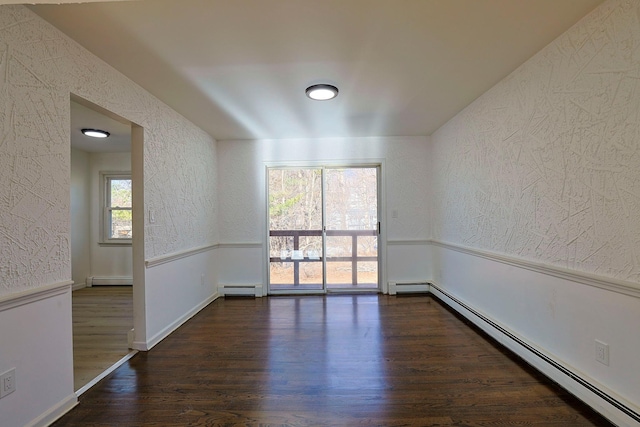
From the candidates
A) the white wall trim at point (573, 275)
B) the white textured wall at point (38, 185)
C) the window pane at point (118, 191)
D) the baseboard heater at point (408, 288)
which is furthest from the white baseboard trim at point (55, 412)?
the window pane at point (118, 191)

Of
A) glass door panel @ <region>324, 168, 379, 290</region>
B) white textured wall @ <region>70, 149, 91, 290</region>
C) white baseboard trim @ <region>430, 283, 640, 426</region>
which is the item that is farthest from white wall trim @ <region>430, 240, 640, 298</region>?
white textured wall @ <region>70, 149, 91, 290</region>

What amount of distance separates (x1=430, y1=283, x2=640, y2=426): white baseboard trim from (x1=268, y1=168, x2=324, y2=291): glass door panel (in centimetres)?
232

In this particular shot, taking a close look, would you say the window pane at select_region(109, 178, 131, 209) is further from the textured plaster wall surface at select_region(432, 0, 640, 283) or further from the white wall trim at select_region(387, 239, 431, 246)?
the textured plaster wall surface at select_region(432, 0, 640, 283)

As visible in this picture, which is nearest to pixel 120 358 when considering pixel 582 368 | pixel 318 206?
pixel 318 206

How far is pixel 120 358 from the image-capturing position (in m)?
2.47

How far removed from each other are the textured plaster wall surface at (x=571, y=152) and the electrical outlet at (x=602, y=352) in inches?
16.6

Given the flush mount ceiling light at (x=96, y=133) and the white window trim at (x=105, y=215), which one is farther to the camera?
the white window trim at (x=105, y=215)

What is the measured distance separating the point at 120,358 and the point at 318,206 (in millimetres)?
2917

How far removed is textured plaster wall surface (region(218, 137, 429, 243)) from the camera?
14.4 ft

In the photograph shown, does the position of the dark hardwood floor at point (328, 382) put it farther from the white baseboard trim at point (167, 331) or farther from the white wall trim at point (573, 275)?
the white wall trim at point (573, 275)

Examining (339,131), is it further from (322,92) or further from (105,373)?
(105,373)

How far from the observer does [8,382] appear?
4.98ft

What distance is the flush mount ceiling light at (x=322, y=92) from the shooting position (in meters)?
2.59

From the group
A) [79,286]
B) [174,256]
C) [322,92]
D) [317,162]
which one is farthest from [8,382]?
[79,286]
